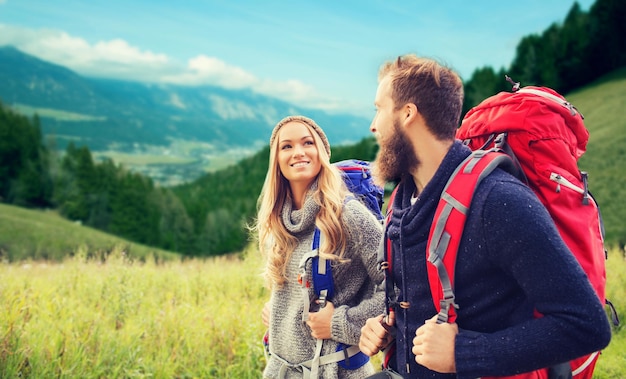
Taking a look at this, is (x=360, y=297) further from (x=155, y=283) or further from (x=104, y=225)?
(x=104, y=225)

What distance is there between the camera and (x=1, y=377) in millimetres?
3828

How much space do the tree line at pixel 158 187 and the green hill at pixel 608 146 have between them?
13.5 ft

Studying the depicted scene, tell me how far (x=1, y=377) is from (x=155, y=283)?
3.82 metres

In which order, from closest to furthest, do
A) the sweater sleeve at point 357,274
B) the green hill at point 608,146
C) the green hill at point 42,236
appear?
the sweater sleeve at point 357,274 → the green hill at point 608,146 → the green hill at point 42,236

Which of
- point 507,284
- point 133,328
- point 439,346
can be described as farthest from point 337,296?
point 133,328

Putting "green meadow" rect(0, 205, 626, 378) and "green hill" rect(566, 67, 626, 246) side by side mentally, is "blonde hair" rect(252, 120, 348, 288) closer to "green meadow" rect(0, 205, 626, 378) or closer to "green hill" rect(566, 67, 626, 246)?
"green meadow" rect(0, 205, 626, 378)

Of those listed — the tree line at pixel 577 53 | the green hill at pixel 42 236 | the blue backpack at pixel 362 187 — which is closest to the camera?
the blue backpack at pixel 362 187

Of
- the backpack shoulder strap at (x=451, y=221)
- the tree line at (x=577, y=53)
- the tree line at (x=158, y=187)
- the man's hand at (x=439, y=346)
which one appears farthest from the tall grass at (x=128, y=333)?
the tree line at (x=577, y=53)

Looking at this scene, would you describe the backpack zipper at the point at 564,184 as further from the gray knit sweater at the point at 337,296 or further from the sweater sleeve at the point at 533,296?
the gray knit sweater at the point at 337,296

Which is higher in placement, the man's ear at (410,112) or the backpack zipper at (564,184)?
the man's ear at (410,112)

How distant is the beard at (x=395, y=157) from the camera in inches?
76.0

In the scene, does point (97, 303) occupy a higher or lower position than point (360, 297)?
lower

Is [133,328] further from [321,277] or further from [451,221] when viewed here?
[451,221]

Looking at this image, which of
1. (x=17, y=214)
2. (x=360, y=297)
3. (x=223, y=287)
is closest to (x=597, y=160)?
(x=223, y=287)
